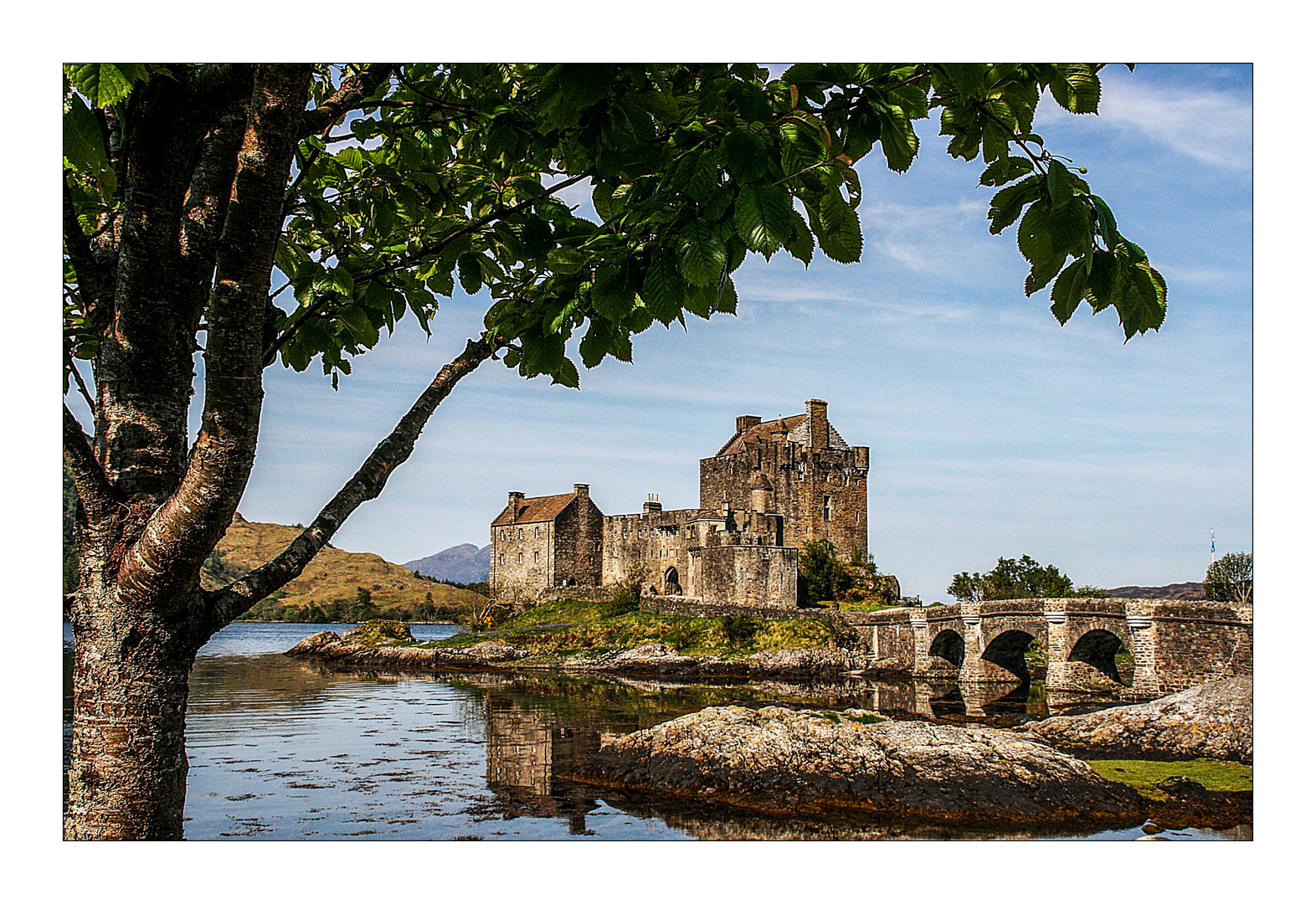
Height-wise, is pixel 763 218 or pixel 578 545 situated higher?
pixel 763 218

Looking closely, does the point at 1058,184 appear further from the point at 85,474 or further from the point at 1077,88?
the point at 85,474

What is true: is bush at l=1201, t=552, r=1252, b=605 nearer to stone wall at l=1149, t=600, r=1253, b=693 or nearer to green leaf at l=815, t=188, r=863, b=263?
stone wall at l=1149, t=600, r=1253, b=693

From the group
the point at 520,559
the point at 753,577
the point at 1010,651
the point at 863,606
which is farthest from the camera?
the point at 520,559

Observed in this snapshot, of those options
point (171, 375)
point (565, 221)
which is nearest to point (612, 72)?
point (565, 221)

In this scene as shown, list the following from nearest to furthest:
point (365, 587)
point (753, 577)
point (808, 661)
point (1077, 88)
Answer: point (1077, 88) → point (808, 661) → point (753, 577) → point (365, 587)

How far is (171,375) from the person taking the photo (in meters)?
3.03

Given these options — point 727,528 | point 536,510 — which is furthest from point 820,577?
point 536,510

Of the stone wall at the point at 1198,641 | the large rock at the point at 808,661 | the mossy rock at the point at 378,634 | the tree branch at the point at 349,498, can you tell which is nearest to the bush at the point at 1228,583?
the stone wall at the point at 1198,641

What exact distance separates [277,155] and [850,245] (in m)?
1.66

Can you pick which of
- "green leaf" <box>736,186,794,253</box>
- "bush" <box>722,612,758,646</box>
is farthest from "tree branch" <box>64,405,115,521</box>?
"bush" <box>722,612,758,646</box>

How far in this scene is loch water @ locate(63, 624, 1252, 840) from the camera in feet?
30.7

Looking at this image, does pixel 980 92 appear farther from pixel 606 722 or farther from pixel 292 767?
pixel 606 722

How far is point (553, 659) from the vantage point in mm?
36062

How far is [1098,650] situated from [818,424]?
20767 mm
